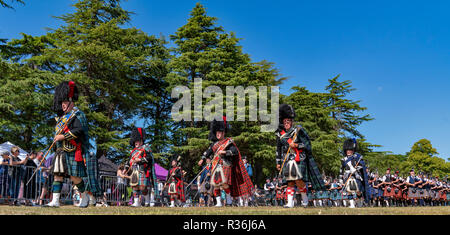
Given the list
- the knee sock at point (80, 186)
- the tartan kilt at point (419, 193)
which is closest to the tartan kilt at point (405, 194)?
the tartan kilt at point (419, 193)

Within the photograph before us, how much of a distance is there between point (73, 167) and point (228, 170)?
14.4ft

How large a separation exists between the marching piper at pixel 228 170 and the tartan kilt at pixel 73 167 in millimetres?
3900

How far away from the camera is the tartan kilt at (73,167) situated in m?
7.52

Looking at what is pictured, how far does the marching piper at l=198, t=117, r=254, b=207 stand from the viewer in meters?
10.6

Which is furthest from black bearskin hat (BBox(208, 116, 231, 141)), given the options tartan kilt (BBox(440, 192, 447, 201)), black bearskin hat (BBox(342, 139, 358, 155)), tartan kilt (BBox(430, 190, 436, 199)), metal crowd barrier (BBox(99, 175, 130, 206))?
tartan kilt (BBox(440, 192, 447, 201))

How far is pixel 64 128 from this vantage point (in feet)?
25.2

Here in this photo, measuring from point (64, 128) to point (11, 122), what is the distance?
18.3m

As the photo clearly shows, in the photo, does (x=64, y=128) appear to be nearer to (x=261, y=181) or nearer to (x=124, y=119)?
(x=124, y=119)

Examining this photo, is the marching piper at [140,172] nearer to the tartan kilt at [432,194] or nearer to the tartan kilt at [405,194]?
the tartan kilt at [405,194]

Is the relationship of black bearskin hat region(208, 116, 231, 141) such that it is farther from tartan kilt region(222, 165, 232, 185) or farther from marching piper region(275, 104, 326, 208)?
marching piper region(275, 104, 326, 208)

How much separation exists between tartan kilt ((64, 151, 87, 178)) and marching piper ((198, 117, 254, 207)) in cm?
390

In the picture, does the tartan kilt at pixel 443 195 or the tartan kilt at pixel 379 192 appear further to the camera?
the tartan kilt at pixel 443 195
